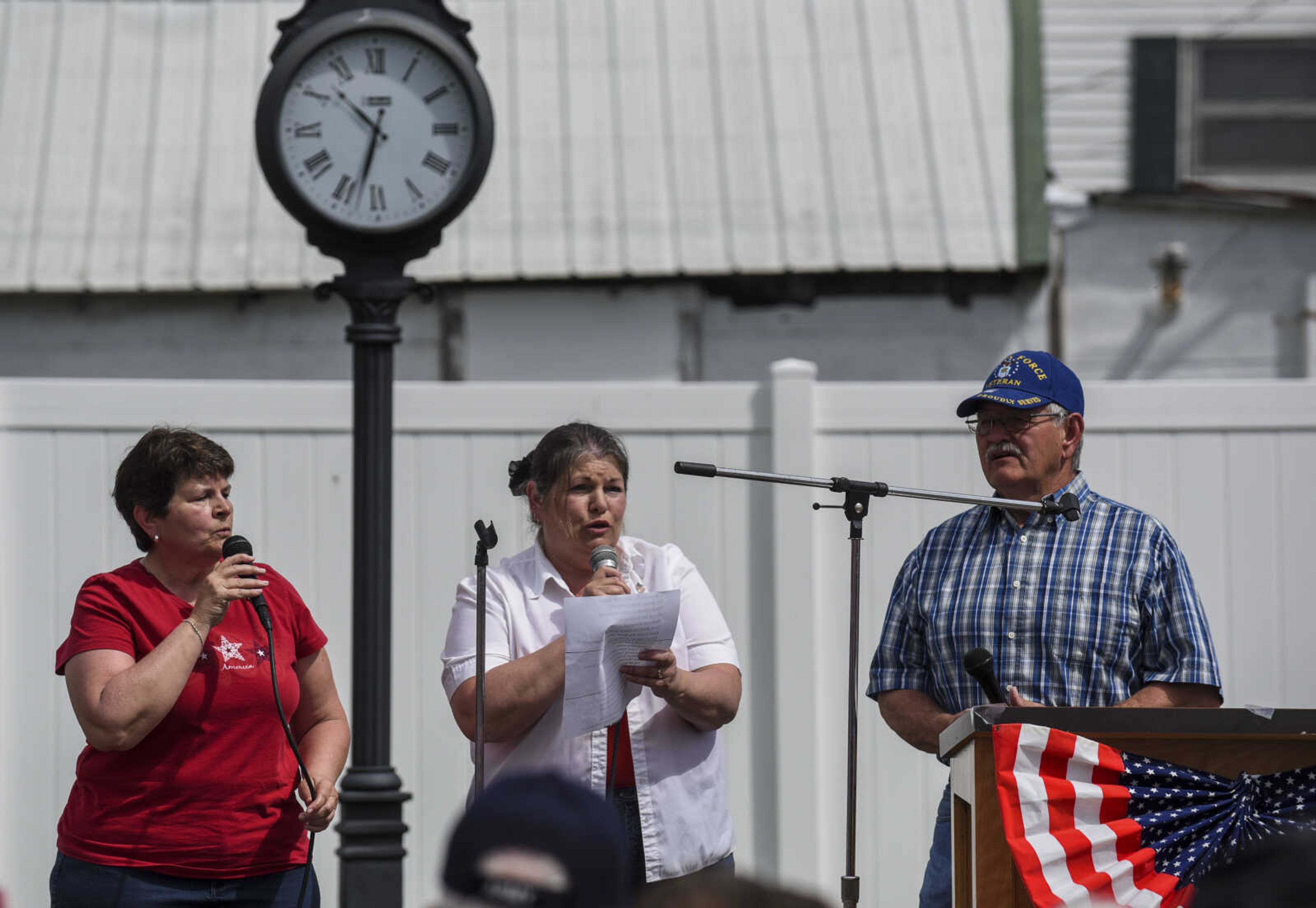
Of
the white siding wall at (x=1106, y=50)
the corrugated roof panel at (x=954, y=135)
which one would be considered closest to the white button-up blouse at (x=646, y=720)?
the corrugated roof panel at (x=954, y=135)

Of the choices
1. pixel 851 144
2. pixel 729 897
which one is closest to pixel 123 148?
pixel 851 144

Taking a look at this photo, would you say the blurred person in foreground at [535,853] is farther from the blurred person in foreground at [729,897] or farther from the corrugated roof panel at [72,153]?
the corrugated roof panel at [72,153]

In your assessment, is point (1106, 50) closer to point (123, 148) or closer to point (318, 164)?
point (123, 148)

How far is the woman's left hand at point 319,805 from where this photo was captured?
12.1ft

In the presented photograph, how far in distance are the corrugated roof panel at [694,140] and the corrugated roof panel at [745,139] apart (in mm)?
47

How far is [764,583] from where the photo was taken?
5.59m

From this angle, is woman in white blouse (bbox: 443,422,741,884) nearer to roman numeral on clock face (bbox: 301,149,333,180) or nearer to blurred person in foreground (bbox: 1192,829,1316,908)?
roman numeral on clock face (bbox: 301,149,333,180)

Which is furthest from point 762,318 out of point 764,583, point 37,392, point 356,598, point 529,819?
point 529,819

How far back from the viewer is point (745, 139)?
902 centimetres

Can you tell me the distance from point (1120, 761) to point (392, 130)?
2390mm

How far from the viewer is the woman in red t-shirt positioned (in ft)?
11.7

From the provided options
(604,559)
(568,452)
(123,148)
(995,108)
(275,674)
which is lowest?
(275,674)

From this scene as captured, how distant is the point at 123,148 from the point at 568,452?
19.8 feet

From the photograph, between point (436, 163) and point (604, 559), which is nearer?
point (604, 559)
